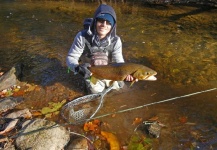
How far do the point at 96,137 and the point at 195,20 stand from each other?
7.92 m

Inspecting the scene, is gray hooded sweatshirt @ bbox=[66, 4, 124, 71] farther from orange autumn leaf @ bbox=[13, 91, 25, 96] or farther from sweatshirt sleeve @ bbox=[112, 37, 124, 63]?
orange autumn leaf @ bbox=[13, 91, 25, 96]

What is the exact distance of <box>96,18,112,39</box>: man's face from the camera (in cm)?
462

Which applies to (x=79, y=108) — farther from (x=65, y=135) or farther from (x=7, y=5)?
(x=7, y=5)

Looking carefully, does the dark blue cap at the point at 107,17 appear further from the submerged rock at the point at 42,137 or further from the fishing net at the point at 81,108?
the submerged rock at the point at 42,137

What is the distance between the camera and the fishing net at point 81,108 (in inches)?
181

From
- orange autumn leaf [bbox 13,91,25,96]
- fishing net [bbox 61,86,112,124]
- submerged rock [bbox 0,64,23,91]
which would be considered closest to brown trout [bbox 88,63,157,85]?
fishing net [bbox 61,86,112,124]

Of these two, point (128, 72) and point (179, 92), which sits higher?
point (128, 72)

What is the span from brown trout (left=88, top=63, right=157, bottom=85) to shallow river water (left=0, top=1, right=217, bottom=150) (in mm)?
694

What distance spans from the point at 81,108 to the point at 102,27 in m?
1.68

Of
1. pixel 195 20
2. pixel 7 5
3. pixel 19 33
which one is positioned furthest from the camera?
pixel 7 5

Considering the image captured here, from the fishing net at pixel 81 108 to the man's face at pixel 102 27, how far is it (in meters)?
1.17

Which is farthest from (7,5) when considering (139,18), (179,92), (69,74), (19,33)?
(179,92)

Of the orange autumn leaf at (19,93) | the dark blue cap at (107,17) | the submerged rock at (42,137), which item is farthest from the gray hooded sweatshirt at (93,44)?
the submerged rock at (42,137)

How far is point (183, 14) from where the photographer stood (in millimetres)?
11109
